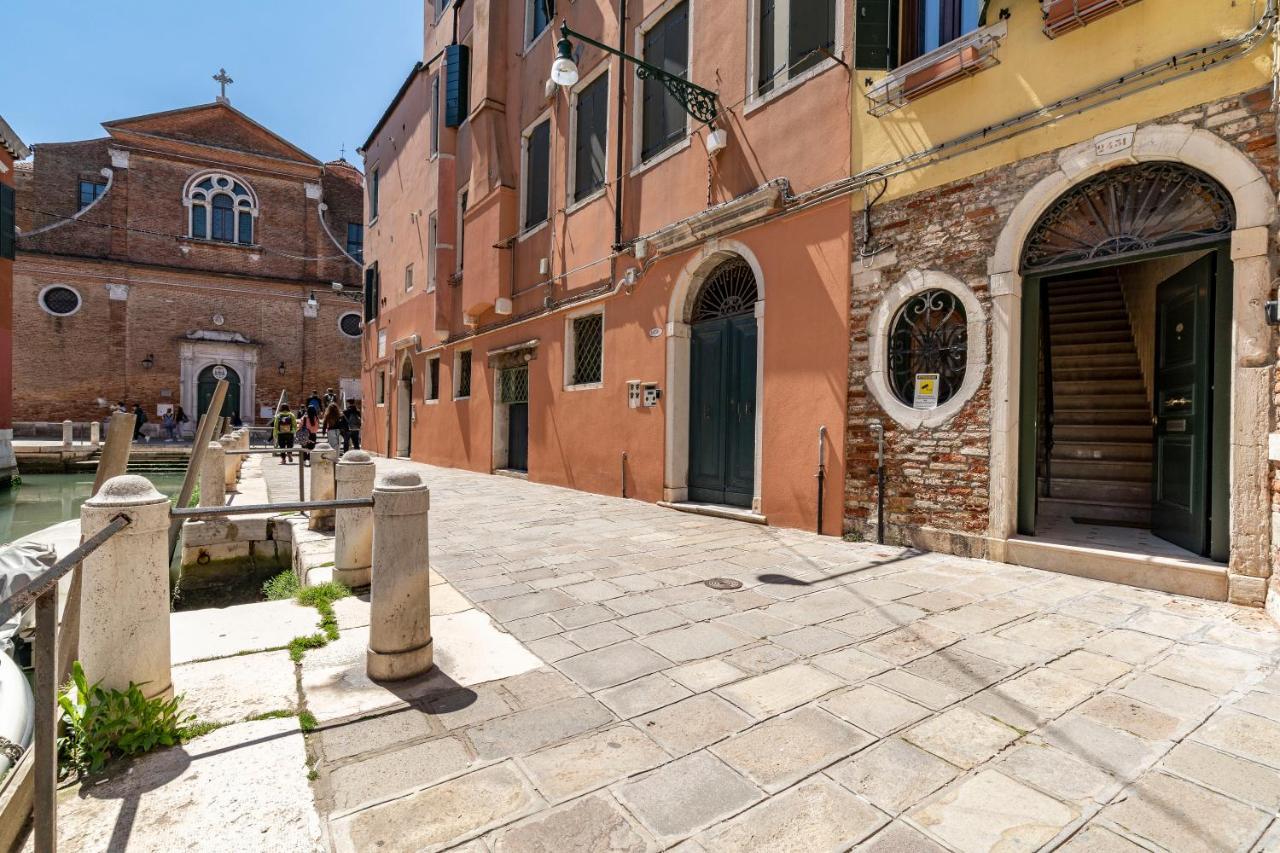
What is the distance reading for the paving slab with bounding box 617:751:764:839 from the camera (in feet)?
6.03

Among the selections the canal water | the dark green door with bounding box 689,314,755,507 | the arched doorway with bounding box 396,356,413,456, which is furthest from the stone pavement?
the arched doorway with bounding box 396,356,413,456

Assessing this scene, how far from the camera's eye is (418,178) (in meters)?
16.4

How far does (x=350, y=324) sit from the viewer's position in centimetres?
2945

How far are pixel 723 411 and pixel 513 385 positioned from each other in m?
5.97

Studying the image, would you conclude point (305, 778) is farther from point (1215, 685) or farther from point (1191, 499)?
point (1191, 499)

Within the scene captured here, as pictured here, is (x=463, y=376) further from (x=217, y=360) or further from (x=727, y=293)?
(x=217, y=360)

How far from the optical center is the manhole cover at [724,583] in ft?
14.1

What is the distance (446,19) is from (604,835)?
18042mm

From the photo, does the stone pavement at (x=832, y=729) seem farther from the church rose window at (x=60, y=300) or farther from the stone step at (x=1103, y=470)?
the church rose window at (x=60, y=300)

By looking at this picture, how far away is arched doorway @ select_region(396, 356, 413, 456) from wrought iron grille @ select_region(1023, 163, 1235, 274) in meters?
16.0

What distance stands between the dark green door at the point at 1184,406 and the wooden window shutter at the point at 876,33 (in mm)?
3101

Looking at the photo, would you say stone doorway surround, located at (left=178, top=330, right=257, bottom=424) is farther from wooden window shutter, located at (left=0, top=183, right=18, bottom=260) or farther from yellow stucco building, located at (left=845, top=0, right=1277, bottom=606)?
yellow stucco building, located at (left=845, top=0, right=1277, bottom=606)

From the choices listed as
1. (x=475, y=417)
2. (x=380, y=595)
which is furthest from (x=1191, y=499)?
(x=475, y=417)

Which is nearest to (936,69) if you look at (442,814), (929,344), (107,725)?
(929,344)
